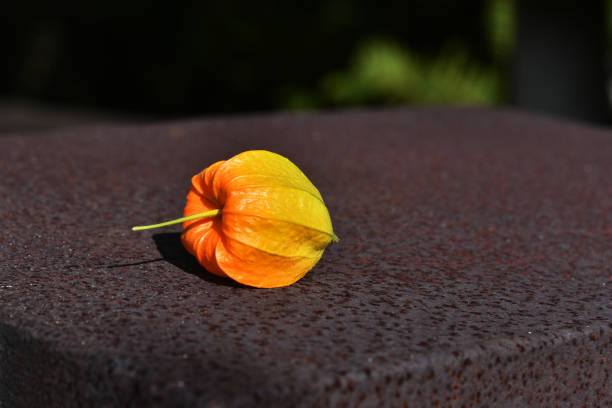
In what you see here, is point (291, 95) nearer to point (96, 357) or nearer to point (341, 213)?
point (341, 213)

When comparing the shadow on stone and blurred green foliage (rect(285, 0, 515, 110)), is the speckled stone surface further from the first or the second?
blurred green foliage (rect(285, 0, 515, 110))

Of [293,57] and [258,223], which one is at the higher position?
[258,223]

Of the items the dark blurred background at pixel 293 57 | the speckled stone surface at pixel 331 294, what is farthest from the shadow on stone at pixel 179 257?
the dark blurred background at pixel 293 57

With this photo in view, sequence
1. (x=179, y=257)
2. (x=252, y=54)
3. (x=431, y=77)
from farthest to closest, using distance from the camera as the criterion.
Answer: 1. (x=252, y=54)
2. (x=431, y=77)
3. (x=179, y=257)

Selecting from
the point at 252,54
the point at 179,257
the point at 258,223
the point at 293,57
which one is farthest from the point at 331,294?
the point at 252,54

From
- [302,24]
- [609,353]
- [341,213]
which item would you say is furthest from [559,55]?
[609,353]

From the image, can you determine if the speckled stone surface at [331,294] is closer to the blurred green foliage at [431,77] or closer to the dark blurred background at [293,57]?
the dark blurred background at [293,57]

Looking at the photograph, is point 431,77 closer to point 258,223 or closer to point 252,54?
point 252,54
